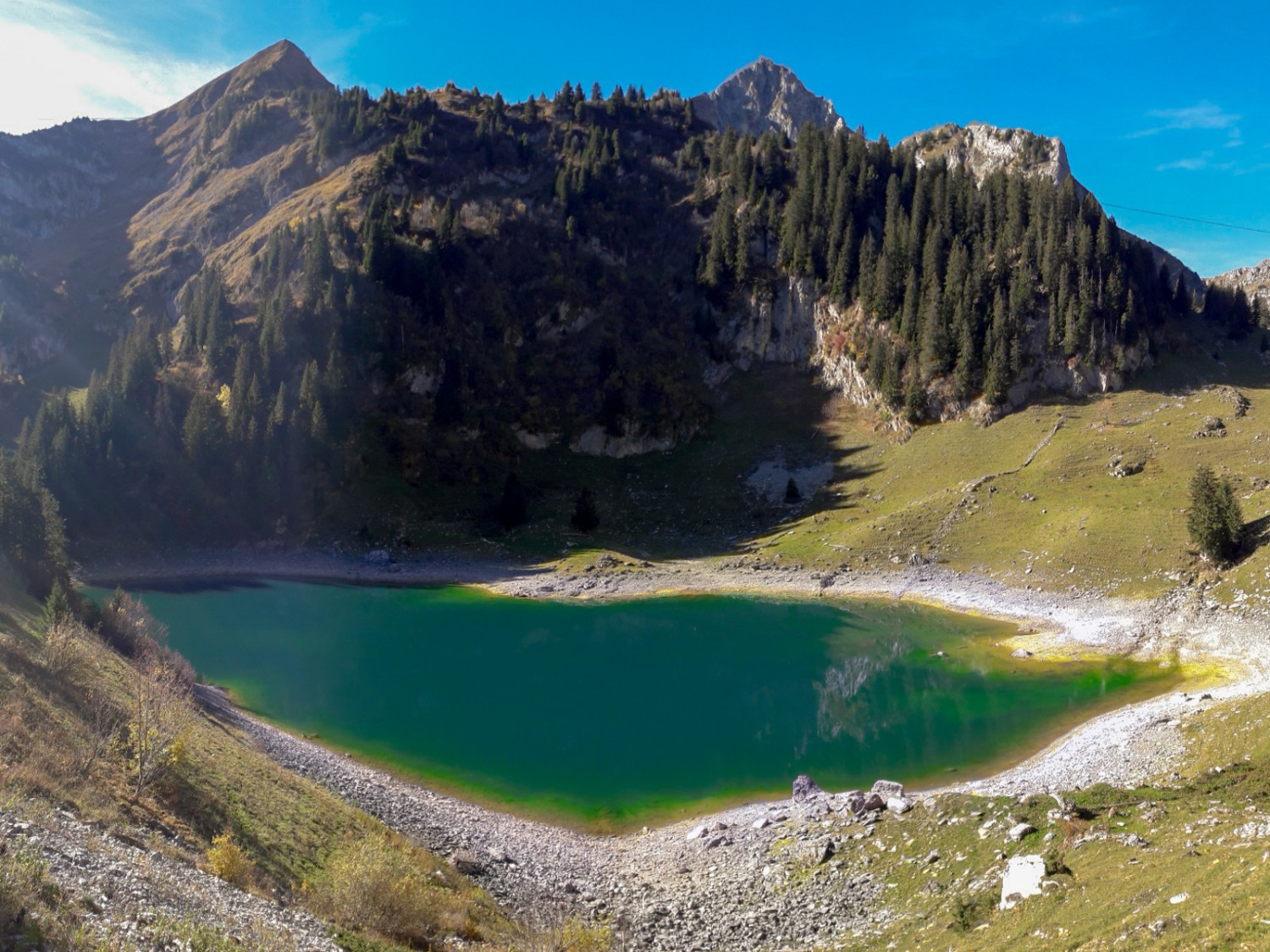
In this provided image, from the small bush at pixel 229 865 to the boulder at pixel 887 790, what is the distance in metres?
22.0

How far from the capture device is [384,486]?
9338 centimetres

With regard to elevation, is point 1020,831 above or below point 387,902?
above

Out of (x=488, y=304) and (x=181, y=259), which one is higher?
(x=181, y=259)

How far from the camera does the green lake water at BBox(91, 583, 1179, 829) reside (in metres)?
37.9

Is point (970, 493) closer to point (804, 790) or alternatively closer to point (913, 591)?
point (913, 591)

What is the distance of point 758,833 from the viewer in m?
30.2

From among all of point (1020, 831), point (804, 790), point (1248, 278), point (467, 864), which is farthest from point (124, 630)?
point (1248, 278)

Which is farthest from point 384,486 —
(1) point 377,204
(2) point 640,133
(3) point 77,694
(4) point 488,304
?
(2) point 640,133

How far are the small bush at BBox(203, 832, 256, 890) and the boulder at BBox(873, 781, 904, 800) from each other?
22.0 meters

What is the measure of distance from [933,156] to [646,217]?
163ft

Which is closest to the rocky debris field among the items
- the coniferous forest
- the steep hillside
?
the steep hillside

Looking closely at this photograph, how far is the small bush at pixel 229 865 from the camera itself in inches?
750

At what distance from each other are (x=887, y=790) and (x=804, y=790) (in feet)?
12.6

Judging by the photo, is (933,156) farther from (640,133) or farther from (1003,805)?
(1003,805)
